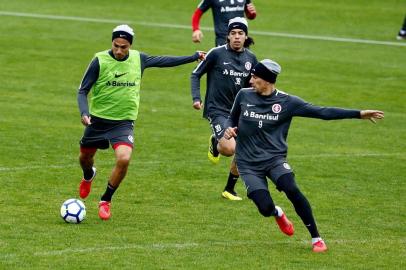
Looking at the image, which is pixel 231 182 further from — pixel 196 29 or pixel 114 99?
pixel 196 29

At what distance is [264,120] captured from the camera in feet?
43.5

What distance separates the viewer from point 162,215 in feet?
48.9

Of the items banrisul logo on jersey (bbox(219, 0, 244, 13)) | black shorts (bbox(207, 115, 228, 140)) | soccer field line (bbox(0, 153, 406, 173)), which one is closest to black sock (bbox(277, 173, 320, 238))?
black shorts (bbox(207, 115, 228, 140))

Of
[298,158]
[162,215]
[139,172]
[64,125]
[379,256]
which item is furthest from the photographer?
[64,125]

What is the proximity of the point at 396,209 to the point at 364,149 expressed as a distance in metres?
5.02

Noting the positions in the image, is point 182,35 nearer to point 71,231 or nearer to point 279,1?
point 279,1

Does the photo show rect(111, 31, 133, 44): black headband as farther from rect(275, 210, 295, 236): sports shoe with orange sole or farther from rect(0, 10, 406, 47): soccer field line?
rect(0, 10, 406, 47): soccer field line

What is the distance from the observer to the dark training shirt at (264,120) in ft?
43.4

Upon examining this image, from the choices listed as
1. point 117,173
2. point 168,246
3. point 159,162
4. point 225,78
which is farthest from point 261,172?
point 159,162

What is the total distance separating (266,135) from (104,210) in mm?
2660

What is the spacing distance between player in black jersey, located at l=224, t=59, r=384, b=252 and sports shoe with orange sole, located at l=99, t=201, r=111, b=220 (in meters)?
2.12

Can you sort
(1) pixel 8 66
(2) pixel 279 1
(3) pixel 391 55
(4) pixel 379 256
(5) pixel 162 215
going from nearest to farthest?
(4) pixel 379 256
(5) pixel 162 215
(1) pixel 8 66
(3) pixel 391 55
(2) pixel 279 1

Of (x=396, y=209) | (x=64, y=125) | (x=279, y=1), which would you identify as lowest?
(x=279, y=1)

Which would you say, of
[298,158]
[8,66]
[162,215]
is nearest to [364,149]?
[298,158]
